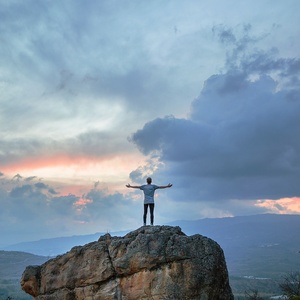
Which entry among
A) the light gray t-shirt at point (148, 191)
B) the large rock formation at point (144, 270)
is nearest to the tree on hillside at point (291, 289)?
the large rock formation at point (144, 270)

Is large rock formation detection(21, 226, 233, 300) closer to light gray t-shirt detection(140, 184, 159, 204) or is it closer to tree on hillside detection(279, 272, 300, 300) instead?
light gray t-shirt detection(140, 184, 159, 204)

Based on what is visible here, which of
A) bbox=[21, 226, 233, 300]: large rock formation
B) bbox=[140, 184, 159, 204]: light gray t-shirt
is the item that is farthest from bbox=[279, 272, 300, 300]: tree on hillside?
bbox=[140, 184, 159, 204]: light gray t-shirt

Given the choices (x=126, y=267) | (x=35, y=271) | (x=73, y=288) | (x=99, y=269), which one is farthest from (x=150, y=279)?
(x=35, y=271)

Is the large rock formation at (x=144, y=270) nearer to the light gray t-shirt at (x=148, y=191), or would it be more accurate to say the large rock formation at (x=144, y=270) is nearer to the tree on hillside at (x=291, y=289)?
the light gray t-shirt at (x=148, y=191)

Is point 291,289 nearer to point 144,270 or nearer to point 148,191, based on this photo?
point 148,191

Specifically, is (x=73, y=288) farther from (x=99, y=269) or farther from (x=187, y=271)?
(x=187, y=271)

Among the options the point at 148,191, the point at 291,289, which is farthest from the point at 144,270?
the point at 291,289

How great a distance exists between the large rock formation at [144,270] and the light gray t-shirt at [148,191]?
8.29 ft

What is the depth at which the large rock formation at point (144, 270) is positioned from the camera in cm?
2566

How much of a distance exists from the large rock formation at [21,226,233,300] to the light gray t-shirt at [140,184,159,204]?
8.29 ft

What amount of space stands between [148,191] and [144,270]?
609 cm

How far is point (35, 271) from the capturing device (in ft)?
99.6

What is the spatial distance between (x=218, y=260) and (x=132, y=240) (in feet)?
18.8

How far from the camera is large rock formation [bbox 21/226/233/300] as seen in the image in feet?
84.2
